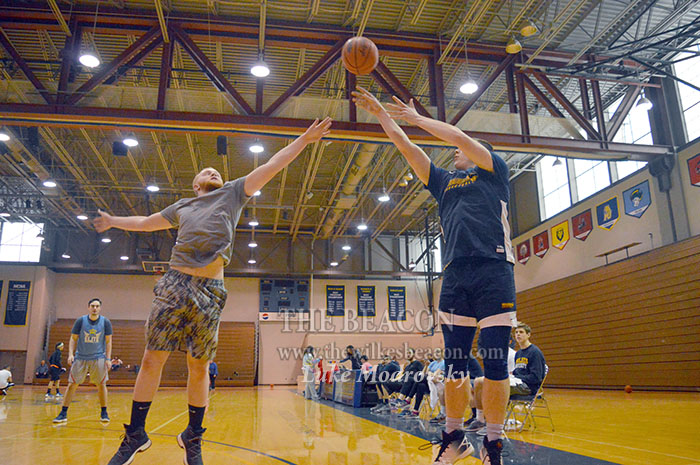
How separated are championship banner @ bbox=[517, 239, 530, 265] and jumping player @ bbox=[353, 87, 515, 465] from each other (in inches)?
658

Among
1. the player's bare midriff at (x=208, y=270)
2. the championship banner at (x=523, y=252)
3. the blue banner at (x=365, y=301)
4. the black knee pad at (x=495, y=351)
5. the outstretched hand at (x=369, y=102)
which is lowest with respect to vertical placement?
the black knee pad at (x=495, y=351)

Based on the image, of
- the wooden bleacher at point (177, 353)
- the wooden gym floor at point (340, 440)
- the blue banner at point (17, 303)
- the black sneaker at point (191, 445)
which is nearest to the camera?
the black sneaker at point (191, 445)

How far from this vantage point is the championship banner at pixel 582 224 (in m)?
15.2

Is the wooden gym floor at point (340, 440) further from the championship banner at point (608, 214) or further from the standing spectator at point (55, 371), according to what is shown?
the championship banner at point (608, 214)

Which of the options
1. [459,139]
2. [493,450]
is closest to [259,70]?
[459,139]

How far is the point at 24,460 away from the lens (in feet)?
11.5

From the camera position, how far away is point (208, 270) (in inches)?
116

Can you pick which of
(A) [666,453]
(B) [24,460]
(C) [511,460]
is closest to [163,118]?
(B) [24,460]

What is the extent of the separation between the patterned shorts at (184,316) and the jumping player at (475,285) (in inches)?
52.6

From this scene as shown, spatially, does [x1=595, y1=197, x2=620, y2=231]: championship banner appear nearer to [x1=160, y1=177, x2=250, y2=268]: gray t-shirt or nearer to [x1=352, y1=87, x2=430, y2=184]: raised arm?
[x1=352, y1=87, x2=430, y2=184]: raised arm

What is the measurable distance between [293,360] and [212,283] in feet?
72.6

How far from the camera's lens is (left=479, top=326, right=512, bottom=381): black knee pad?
2441 millimetres

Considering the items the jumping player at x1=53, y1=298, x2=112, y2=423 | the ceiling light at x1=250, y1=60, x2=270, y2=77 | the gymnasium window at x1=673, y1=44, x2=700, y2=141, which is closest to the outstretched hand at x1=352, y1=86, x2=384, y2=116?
the jumping player at x1=53, y1=298, x2=112, y2=423

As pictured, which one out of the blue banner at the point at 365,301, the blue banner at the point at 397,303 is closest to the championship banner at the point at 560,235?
the blue banner at the point at 397,303
